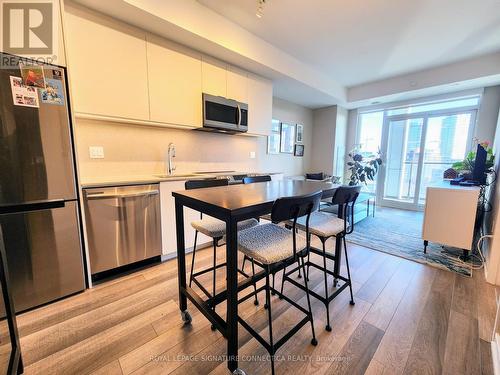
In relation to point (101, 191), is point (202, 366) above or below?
below

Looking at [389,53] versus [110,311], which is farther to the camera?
[389,53]

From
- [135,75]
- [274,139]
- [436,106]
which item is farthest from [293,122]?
[135,75]

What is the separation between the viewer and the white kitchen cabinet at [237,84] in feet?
9.45


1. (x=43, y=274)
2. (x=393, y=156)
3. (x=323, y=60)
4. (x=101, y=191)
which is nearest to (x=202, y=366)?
(x=43, y=274)

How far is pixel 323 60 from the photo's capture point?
3.43m

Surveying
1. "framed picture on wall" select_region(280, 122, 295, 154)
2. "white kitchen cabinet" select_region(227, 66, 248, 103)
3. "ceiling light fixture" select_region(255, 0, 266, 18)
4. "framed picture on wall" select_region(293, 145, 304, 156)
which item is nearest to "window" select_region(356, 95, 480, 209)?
"framed picture on wall" select_region(293, 145, 304, 156)

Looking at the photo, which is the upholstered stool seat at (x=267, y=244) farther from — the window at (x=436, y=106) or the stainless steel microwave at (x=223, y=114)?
the window at (x=436, y=106)

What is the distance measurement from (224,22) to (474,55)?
3.75 metres

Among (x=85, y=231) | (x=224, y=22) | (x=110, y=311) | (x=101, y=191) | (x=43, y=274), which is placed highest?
(x=224, y=22)

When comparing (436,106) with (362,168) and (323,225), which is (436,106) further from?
(323,225)

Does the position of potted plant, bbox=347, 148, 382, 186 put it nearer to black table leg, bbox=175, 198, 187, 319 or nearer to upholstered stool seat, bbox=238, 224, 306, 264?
upholstered stool seat, bbox=238, 224, 306, 264

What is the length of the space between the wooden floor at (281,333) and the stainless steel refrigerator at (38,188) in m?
0.27

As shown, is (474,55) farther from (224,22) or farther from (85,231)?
(85,231)

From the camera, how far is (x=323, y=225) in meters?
1.60
